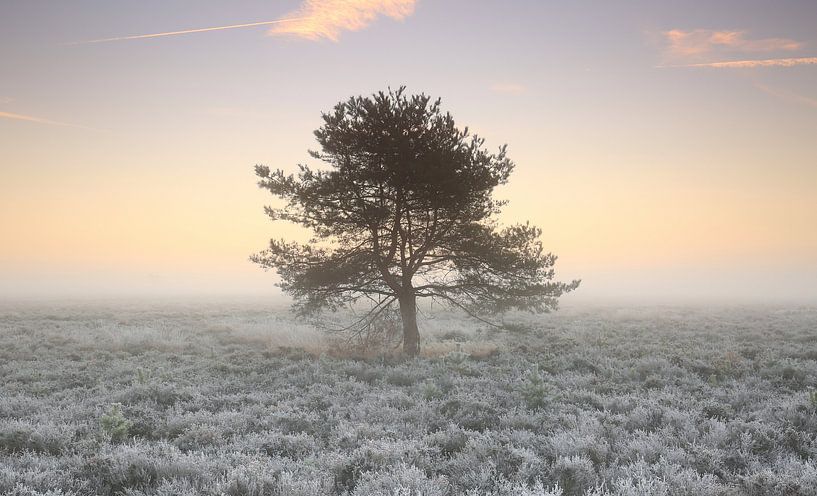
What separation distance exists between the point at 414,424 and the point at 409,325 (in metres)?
7.74

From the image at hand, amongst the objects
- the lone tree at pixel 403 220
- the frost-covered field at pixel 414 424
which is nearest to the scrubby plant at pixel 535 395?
the frost-covered field at pixel 414 424

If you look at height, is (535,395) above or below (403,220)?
below

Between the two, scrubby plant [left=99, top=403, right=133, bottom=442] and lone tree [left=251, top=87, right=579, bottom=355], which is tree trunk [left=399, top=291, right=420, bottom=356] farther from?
scrubby plant [left=99, top=403, right=133, bottom=442]

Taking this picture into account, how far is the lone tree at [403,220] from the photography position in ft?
46.6

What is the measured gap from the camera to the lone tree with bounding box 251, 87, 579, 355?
14.2 metres

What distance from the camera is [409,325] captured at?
619 inches

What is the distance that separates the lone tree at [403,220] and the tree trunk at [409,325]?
0.04 meters

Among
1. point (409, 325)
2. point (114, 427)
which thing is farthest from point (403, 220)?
point (114, 427)

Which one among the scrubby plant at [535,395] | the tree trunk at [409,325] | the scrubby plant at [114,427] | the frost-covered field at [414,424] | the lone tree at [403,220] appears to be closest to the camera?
the frost-covered field at [414,424]

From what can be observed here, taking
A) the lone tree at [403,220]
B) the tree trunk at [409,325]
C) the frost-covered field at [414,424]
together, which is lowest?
the frost-covered field at [414,424]

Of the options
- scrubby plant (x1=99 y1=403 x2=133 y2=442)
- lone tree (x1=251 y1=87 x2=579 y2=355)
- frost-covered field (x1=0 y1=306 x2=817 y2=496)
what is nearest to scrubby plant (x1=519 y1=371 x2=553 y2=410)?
frost-covered field (x1=0 y1=306 x2=817 y2=496)

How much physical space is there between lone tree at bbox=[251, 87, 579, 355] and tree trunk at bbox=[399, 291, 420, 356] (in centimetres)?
4

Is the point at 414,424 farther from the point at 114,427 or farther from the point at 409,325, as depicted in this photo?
the point at 409,325

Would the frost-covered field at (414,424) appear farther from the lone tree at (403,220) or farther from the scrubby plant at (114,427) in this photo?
the lone tree at (403,220)
